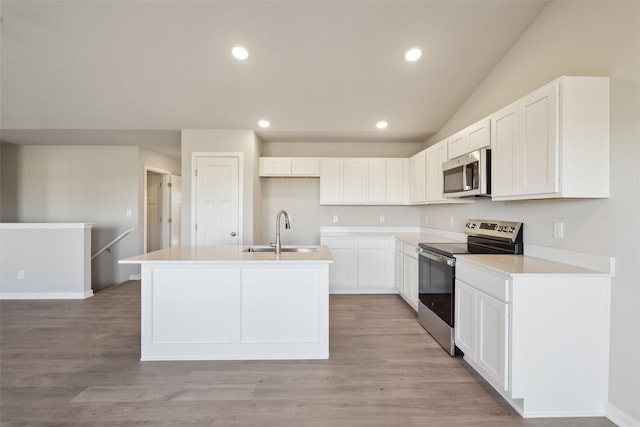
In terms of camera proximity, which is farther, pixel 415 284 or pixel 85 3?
pixel 415 284

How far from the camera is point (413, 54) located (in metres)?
3.17

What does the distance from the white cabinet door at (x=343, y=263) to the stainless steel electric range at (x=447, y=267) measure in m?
1.29

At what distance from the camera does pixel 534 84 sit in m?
2.68

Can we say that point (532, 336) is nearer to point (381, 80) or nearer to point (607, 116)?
point (607, 116)

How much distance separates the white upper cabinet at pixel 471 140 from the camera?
9.14ft

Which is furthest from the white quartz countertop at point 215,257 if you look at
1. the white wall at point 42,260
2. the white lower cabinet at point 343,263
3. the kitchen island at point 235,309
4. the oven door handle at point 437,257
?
the white wall at point 42,260

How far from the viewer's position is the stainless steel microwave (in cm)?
276

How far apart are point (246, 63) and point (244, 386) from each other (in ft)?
10.2

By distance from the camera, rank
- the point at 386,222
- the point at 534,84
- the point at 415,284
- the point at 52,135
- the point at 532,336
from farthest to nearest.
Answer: the point at 386,222
the point at 52,135
the point at 415,284
the point at 534,84
the point at 532,336

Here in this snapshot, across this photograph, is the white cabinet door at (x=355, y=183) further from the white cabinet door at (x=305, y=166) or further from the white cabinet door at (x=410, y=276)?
the white cabinet door at (x=410, y=276)

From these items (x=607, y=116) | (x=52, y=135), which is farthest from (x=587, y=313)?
(x=52, y=135)

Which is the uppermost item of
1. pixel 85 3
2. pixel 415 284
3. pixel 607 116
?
pixel 85 3

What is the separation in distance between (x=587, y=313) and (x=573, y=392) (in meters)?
0.51

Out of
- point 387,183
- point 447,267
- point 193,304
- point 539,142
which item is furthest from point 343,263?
point 539,142
